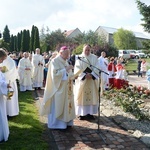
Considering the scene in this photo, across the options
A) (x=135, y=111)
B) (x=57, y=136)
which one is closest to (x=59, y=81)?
(x=57, y=136)

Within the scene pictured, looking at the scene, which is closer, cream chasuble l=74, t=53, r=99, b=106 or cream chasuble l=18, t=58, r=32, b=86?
cream chasuble l=74, t=53, r=99, b=106

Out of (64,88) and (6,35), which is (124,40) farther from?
(64,88)

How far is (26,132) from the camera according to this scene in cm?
676

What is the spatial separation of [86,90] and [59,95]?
1.47m

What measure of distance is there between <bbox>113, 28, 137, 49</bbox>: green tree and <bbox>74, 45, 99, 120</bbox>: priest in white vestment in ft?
264

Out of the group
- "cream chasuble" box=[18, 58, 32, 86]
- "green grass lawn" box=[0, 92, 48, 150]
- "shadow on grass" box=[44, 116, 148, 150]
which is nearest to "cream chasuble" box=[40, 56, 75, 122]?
"shadow on grass" box=[44, 116, 148, 150]

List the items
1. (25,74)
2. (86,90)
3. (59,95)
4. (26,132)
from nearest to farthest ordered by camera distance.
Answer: (26,132)
(59,95)
(86,90)
(25,74)

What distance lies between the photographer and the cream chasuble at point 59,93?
22.7 feet

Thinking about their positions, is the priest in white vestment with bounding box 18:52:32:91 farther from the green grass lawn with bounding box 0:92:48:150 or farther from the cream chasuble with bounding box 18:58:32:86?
the green grass lawn with bounding box 0:92:48:150

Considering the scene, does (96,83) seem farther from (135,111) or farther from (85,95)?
(135,111)

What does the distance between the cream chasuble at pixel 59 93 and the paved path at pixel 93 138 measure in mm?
446

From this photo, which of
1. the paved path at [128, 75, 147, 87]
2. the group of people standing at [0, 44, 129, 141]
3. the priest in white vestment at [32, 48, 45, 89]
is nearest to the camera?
the group of people standing at [0, 44, 129, 141]

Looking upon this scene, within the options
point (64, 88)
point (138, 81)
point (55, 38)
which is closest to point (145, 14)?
point (138, 81)

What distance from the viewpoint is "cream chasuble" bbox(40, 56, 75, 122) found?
272 inches
